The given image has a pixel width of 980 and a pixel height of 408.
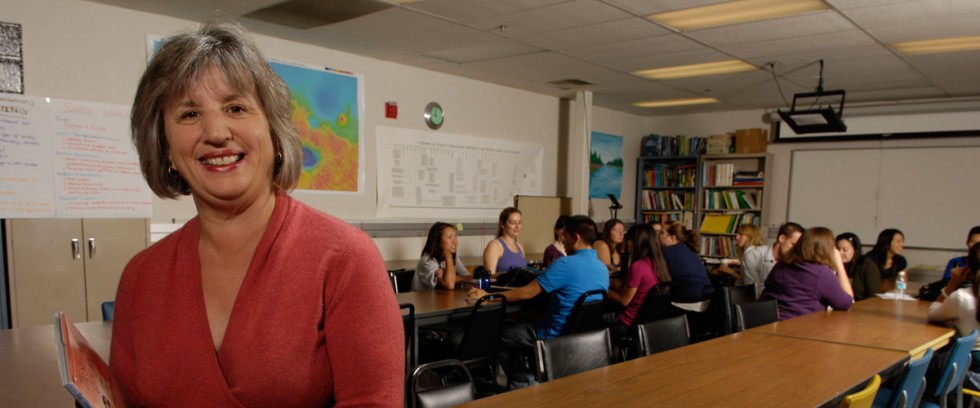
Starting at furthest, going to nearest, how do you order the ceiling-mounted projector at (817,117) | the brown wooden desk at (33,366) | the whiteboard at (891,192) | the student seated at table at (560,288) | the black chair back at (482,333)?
the whiteboard at (891,192) < the ceiling-mounted projector at (817,117) < the student seated at table at (560,288) < the black chair back at (482,333) < the brown wooden desk at (33,366)

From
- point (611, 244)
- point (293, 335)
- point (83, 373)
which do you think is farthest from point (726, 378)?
point (611, 244)

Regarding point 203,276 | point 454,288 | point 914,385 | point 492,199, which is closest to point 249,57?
point 203,276

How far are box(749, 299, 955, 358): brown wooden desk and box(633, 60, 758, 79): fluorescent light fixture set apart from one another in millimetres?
2764

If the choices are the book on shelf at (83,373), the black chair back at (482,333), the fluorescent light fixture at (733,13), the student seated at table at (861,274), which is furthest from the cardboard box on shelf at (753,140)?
the book on shelf at (83,373)

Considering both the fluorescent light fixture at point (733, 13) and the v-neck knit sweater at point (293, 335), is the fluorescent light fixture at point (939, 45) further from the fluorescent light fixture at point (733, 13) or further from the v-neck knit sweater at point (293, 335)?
the v-neck knit sweater at point (293, 335)

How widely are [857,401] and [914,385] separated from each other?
816mm

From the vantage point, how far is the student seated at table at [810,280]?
13.2ft

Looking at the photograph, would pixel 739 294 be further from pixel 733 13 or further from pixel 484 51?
pixel 484 51

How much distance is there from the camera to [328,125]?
5629mm

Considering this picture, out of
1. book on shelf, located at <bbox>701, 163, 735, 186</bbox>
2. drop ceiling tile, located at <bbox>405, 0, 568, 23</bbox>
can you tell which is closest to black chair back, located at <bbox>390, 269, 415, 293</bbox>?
drop ceiling tile, located at <bbox>405, 0, 568, 23</bbox>

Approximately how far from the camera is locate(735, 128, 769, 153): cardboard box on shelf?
881 cm

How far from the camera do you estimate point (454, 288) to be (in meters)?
4.77

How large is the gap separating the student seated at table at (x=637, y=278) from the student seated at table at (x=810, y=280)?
833 mm

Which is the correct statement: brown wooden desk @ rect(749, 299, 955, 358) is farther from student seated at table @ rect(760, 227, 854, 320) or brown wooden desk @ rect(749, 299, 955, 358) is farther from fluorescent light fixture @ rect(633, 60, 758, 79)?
fluorescent light fixture @ rect(633, 60, 758, 79)
